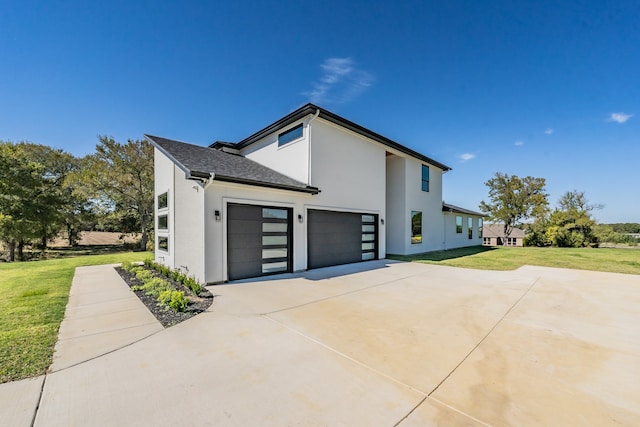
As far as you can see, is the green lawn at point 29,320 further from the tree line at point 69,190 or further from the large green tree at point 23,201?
the tree line at point 69,190

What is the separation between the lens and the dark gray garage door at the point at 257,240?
763cm

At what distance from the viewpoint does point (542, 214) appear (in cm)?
2961

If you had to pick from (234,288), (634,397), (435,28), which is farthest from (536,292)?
(435,28)

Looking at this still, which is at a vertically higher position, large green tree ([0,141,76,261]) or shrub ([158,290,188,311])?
large green tree ([0,141,76,261])

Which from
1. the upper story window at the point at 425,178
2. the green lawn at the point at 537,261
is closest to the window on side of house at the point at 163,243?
the green lawn at the point at 537,261

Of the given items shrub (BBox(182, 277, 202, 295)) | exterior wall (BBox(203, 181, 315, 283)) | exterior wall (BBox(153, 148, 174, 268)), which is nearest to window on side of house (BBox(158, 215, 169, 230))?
exterior wall (BBox(153, 148, 174, 268))

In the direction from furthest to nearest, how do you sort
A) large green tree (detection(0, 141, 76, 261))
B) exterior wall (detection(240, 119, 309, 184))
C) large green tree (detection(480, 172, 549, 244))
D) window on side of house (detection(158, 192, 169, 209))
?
large green tree (detection(480, 172, 549, 244)) < large green tree (detection(0, 141, 76, 261)) < exterior wall (detection(240, 119, 309, 184)) < window on side of house (detection(158, 192, 169, 209))

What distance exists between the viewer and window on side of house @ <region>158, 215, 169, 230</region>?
903cm

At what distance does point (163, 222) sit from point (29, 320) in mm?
5513

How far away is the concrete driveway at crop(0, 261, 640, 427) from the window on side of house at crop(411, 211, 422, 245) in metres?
9.53

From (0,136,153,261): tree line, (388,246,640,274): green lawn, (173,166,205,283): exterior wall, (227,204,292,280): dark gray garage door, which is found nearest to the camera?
(173,166,205,283): exterior wall

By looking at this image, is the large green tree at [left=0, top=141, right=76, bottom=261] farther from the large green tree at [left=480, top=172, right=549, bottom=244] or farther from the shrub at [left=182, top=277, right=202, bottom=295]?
the large green tree at [left=480, top=172, right=549, bottom=244]

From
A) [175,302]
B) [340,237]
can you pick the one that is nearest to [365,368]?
[175,302]

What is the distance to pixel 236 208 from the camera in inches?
303
